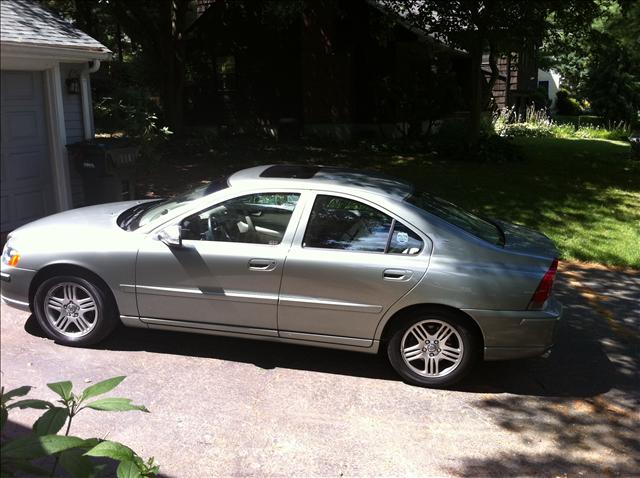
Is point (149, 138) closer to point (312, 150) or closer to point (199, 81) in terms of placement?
point (312, 150)

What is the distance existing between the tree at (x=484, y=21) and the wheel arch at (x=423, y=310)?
1163 centimetres

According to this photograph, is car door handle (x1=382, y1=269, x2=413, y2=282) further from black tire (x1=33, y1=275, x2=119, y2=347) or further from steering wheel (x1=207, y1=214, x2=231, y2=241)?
black tire (x1=33, y1=275, x2=119, y2=347)

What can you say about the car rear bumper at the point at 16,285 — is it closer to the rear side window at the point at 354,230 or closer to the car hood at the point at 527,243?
the rear side window at the point at 354,230

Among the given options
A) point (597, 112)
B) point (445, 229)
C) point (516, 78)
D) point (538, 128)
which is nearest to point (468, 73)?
point (538, 128)

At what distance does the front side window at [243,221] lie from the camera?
4848 millimetres

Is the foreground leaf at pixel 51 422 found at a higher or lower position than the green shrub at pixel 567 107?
lower

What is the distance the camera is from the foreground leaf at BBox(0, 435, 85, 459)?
5.65 ft

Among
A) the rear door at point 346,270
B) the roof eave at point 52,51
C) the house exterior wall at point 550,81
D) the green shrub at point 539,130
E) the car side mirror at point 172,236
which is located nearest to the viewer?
the rear door at point 346,270

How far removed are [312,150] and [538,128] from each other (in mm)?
11779

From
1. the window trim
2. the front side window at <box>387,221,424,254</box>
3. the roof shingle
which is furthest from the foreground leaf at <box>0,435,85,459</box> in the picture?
the roof shingle

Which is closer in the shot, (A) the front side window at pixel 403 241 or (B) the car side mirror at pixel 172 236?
(A) the front side window at pixel 403 241

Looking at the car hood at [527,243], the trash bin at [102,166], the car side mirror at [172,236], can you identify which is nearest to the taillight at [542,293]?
→ the car hood at [527,243]

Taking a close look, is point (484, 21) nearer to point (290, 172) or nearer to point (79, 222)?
point (290, 172)

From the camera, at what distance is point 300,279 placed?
4629mm
